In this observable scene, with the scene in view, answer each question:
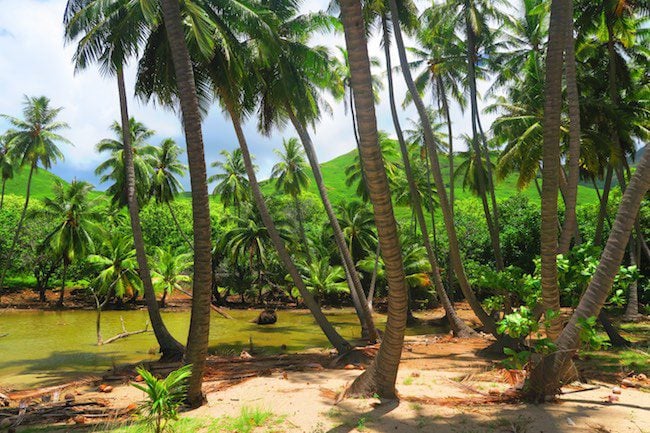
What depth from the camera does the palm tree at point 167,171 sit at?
3209cm

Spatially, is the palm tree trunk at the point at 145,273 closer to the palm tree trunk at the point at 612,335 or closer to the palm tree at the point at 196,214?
the palm tree at the point at 196,214

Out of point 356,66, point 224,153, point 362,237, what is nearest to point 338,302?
point 362,237

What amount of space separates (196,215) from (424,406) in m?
4.56

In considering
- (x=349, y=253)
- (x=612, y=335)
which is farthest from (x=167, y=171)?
(x=612, y=335)

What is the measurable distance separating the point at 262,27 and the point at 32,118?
77.9 ft

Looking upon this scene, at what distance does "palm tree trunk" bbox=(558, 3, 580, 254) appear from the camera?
7773 millimetres

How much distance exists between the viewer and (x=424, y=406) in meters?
6.52

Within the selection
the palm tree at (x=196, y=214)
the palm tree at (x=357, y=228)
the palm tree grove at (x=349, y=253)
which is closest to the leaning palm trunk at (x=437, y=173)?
the palm tree grove at (x=349, y=253)

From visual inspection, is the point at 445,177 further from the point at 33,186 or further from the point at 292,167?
the point at 33,186

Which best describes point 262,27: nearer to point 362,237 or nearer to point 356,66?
point 356,66

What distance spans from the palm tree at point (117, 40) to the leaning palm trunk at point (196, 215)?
401 centimetres

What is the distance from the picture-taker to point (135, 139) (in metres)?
30.2

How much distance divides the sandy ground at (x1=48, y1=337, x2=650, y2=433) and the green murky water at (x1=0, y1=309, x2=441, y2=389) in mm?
4886

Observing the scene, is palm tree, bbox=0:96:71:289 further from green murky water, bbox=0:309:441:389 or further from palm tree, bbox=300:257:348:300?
palm tree, bbox=300:257:348:300
